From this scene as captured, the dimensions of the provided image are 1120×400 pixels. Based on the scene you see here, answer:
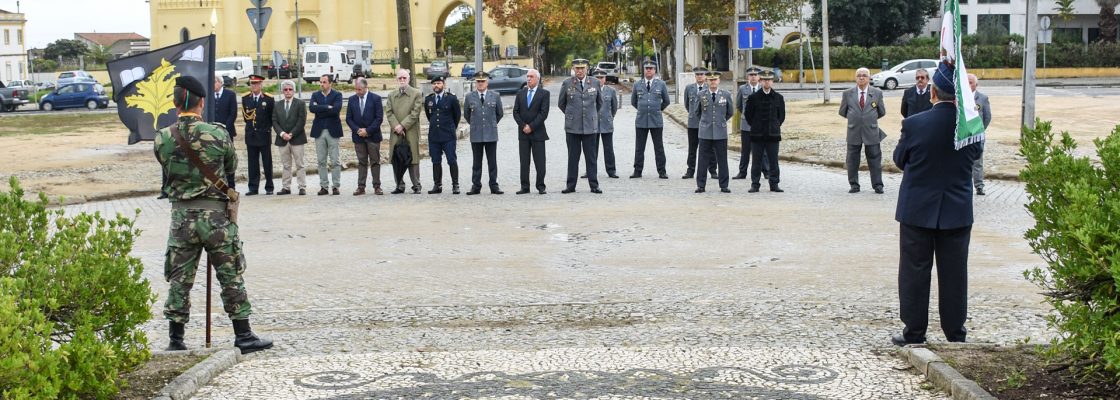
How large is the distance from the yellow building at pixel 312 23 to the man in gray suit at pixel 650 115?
205 ft

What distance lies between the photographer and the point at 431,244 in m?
13.0

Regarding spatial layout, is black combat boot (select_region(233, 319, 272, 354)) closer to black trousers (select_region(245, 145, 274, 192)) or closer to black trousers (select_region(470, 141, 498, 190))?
black trousers (select_region(470, 141, 498, 190))

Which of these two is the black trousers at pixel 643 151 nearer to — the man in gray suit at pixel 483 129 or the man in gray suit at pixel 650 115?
the man in gray suit at pixel 650 115

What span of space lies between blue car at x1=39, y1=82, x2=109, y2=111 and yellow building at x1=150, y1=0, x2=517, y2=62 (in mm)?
30152

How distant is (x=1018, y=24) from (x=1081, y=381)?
77613 mm

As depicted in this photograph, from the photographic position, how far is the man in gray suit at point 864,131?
677 inches

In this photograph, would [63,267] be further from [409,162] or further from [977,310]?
[409,162]

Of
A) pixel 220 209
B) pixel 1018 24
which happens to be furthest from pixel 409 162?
pixel 1018 24

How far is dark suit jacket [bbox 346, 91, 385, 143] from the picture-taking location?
18109mm

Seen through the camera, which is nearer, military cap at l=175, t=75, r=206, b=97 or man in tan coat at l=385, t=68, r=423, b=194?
military cap at l=175, t=75, r=206, b=97

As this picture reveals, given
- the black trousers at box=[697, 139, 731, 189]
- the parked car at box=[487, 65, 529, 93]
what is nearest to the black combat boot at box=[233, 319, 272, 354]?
the black trousers at box=[697, 139, 731, 189]

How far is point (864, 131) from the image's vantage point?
17281mm

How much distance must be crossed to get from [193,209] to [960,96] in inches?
176

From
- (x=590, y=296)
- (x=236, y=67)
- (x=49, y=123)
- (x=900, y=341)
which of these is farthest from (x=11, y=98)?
(x=900, y=341)
